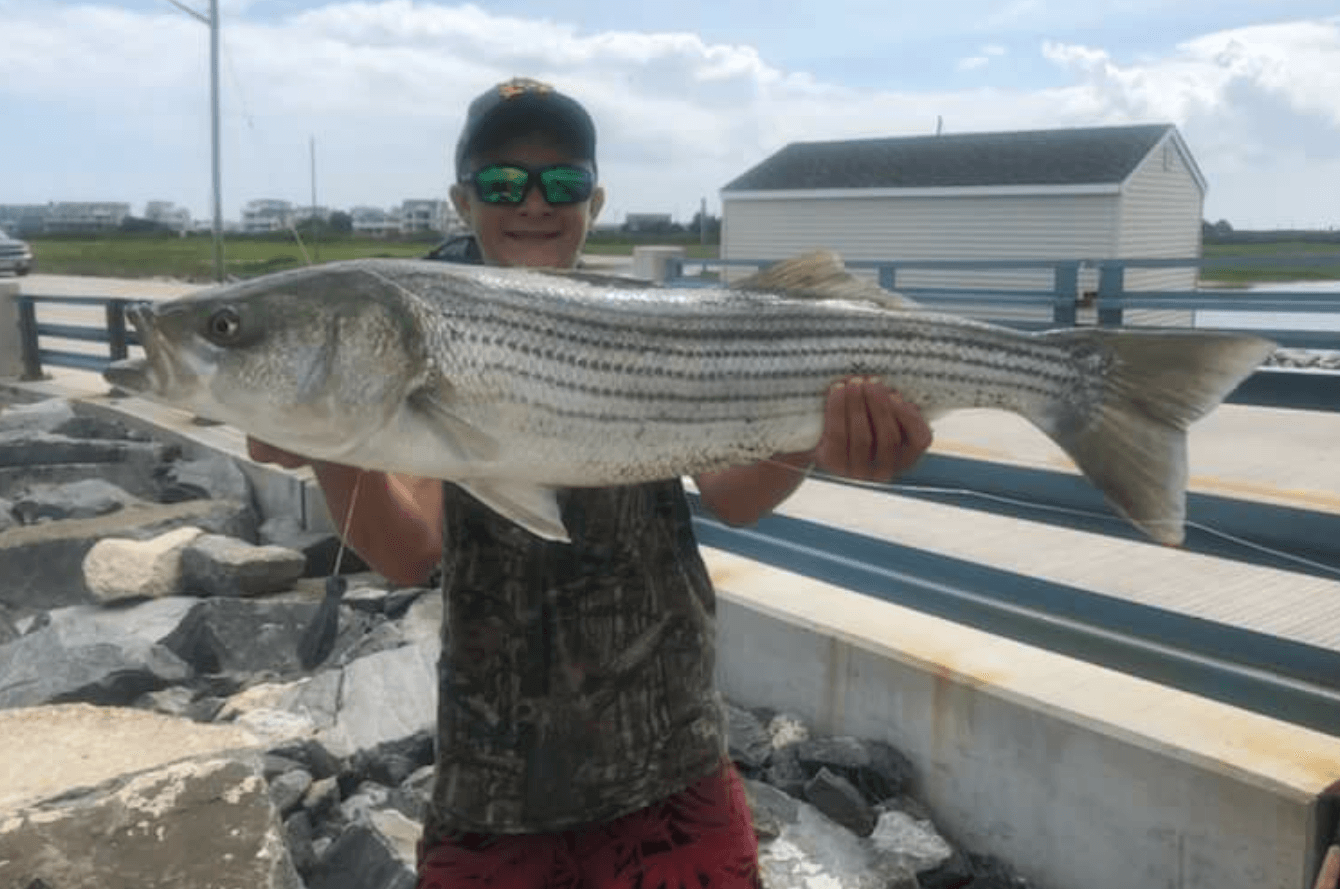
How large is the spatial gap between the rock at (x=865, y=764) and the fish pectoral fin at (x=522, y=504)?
2.53 metres

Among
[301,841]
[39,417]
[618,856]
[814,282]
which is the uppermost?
[814,282]

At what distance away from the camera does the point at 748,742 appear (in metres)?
4.86

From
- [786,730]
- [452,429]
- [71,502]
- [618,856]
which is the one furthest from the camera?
[71,502]

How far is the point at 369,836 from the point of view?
13.4ft

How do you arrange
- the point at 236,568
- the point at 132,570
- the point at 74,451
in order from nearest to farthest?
1. the point at 236,568
2. the point at 132,570
3. the point at 74,451

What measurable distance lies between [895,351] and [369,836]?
241 centimetres

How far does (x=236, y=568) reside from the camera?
6984 mm

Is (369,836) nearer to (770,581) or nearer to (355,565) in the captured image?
(770,581)

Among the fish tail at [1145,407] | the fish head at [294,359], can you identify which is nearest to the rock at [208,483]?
the fish head at [294,359]

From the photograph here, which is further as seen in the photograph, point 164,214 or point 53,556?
point 164,214

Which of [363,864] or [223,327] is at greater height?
[223,327]

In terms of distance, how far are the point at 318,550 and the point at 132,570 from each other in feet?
3.43

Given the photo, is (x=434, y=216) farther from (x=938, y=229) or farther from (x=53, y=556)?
(x=938, y=229)

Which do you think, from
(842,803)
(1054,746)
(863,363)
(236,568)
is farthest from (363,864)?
(236,568)
